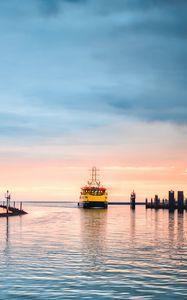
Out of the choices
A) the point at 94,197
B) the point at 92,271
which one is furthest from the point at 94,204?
the point at 92,271

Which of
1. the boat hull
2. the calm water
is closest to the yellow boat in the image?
the boat hull

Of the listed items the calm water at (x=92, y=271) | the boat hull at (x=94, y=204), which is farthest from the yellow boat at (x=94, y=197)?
the calm water at (x=92, y=271)

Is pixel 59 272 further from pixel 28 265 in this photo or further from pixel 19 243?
pixel 19 243

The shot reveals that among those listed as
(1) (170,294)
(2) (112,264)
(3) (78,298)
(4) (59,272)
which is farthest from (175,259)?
(3) (78,298)

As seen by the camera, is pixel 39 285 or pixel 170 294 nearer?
pixel 170 294

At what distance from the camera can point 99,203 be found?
17575 cm

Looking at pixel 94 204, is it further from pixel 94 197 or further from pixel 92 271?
pixel 92 271

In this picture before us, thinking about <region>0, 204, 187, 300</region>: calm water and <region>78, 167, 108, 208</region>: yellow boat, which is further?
<region>78, 167, 108, 208</region>: yellow boat

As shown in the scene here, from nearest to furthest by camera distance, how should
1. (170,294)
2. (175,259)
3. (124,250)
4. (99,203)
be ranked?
(170,294), (175,259), (124,250), (99,203)

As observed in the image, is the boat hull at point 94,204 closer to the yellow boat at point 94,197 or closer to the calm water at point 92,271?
the yellow boat at point 94,197

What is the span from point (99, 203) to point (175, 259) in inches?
5695

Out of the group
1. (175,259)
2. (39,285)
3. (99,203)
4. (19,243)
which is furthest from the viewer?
(99,203)

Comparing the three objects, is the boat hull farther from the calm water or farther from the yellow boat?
the calm water

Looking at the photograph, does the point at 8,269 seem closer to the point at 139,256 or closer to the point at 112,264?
the point at 112,264
